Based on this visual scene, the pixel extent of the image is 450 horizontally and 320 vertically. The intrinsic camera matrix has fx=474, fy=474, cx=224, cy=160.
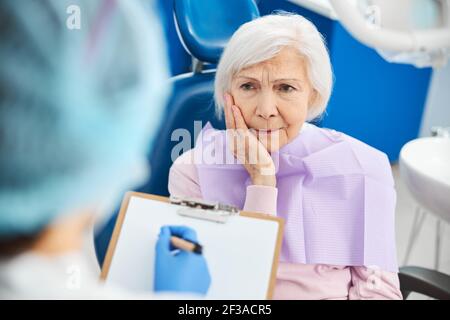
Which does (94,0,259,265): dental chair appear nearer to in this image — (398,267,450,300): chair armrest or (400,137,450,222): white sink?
(400,137,450,222): white sink

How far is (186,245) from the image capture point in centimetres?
75

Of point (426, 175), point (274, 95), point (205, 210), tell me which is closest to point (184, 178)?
point (205, 210)

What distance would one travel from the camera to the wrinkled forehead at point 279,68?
830mm

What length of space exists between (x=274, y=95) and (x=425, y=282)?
538 mm

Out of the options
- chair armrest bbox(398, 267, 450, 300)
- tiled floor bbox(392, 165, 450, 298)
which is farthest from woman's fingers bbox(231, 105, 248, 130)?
chair armrest bbox(398, 267, 450, 300)

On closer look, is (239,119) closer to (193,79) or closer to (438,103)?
(193,79)

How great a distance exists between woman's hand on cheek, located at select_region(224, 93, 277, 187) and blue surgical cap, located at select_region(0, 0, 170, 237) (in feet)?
0.44

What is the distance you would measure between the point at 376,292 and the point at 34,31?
761 millimetres

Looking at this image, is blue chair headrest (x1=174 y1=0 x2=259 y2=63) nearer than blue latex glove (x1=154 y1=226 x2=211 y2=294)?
No

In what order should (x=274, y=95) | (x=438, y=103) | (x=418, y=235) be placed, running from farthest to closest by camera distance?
(x=418, y=235) → (x=438, y=103) → (x=274, y=95)

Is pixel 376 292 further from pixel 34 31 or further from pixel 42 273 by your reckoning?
pixel 34 31

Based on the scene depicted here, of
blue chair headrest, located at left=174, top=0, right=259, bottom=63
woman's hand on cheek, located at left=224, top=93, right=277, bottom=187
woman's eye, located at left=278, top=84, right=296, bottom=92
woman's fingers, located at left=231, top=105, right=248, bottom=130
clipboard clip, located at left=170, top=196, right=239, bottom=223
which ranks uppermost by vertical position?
blue chair headrest, located at left=174, top=0, right=259, bottom=63

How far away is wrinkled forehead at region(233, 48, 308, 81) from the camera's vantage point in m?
0.83

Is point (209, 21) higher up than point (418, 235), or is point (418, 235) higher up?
point (209, 21)
